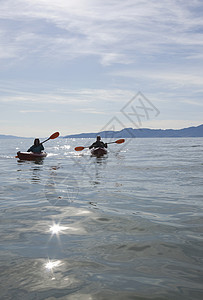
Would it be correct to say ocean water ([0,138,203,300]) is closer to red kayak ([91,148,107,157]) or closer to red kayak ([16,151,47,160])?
red kayak ([16,151,47,160])

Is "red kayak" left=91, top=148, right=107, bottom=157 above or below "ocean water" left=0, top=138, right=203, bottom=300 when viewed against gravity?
above

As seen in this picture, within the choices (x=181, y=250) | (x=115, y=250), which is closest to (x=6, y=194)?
(x=115, y=250)

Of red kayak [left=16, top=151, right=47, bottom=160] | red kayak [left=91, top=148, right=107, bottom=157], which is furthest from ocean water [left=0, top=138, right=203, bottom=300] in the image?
red kayak [left=91, top=148, right=107, bottom=157]

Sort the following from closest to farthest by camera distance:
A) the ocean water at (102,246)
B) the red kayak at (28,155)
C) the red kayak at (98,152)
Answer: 1. the ocean water at (102,246)
2. the red kayak at (28,155)
3. the red kayak at (98,152)

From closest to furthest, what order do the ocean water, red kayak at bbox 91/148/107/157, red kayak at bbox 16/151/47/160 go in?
the ocean water < red kayak at bbox 16/151/47/160 < red kayak at bbox 91/148/107/157

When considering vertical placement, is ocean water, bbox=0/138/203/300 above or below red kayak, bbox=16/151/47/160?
below

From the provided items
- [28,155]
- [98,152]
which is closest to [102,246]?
[28,155]

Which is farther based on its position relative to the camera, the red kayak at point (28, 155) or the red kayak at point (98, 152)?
the red kayak at point (98, 152)

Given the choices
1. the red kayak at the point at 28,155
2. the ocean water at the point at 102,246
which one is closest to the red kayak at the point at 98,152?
the red kayak at the point at 28,155

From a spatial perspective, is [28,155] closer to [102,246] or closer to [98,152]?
[98,152]

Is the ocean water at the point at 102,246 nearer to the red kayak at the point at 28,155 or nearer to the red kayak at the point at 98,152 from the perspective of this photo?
the red kayak at the point at 28,155

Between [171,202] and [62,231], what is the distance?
3326 mm

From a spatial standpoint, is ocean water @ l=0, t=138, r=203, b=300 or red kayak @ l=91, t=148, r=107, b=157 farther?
red kayak @ l=91, t=148, r=107, b=157

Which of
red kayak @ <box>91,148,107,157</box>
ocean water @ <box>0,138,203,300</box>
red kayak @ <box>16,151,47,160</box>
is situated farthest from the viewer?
red kayak @ <box>91,148,107,157</box>
